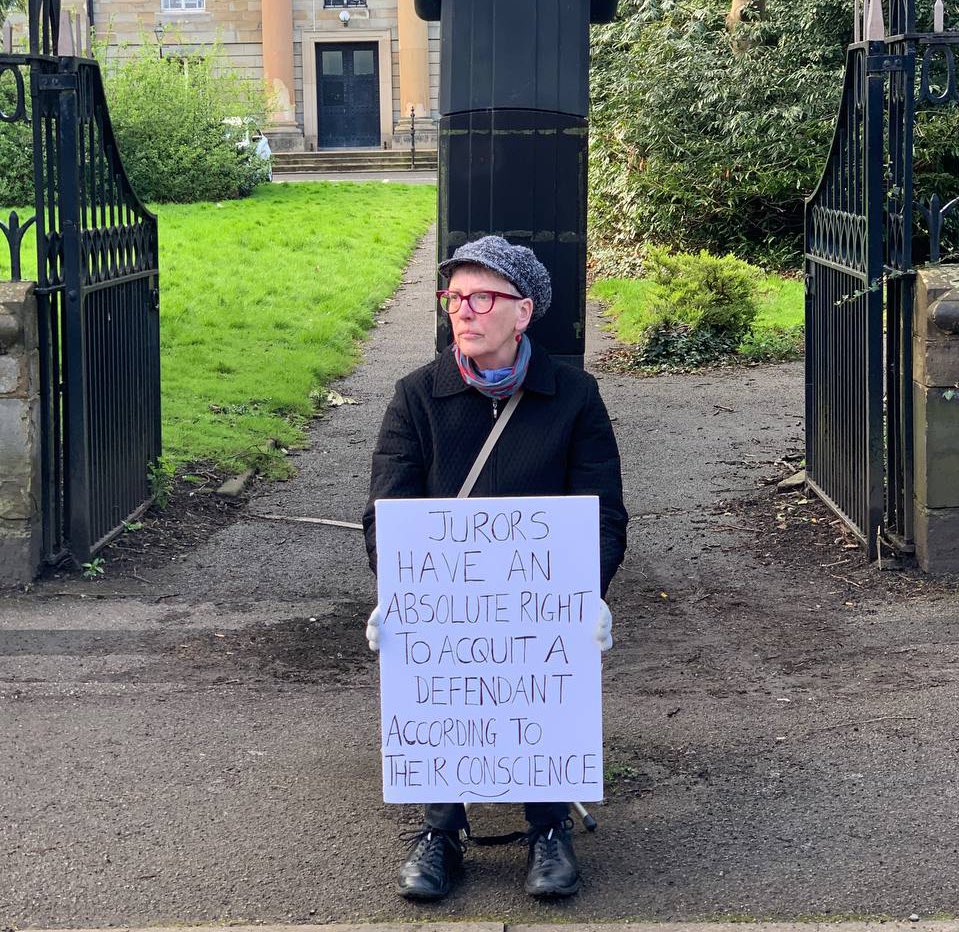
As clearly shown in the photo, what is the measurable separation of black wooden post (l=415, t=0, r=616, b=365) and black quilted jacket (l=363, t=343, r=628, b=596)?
6.54 ft

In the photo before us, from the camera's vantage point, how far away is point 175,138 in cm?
2984

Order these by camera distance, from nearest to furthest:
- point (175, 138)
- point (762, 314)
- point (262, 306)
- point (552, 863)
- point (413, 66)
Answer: point (552, 863)
point (762, 314)
point (262, 306)
point (175, 138)
point (413, 66)

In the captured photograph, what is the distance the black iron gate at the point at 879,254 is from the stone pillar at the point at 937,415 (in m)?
0.13

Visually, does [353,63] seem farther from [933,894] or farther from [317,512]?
[933,894]

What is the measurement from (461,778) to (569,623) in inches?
20.4

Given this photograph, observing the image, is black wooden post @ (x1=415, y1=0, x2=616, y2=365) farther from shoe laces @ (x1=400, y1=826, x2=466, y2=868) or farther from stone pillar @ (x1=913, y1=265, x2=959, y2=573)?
shoe laces @ (x1=400, y1=826, x2=466, y2=868)

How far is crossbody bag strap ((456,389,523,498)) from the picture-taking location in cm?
416

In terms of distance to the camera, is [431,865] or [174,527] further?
[174,527]

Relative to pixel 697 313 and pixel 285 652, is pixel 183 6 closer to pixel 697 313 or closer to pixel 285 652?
pixel 697 313

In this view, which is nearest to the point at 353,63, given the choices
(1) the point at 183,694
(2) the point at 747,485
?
(2) the point at 747,485

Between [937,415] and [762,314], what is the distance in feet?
30.7

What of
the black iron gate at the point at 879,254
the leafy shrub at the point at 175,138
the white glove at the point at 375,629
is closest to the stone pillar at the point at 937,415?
the black iron gate at the point at 879,254

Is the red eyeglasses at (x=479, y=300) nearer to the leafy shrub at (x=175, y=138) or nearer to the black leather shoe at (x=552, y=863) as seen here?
the black leather shoe at (x=552, y=863)

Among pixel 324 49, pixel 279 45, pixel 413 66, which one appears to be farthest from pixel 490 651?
pixel 324 49
